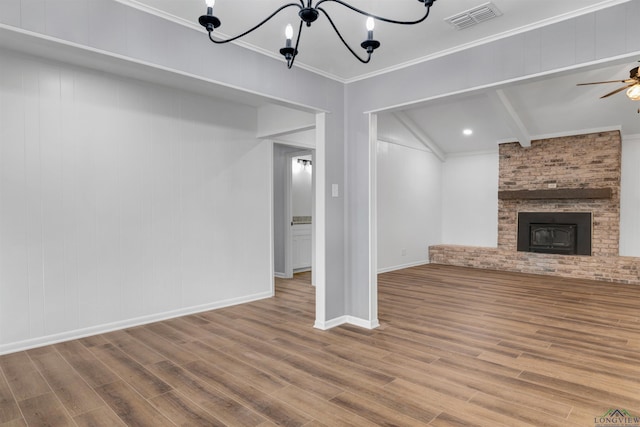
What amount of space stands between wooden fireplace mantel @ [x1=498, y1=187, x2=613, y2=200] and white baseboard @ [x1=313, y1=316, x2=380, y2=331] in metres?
5.03

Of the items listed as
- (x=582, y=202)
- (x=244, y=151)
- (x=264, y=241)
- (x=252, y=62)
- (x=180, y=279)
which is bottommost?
(x=180, y=279)

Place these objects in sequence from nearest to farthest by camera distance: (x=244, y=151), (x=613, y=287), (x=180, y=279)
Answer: (x=180, y=279) < (x=244, y=151) < (x=613, y=287)

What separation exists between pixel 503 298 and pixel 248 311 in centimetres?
341

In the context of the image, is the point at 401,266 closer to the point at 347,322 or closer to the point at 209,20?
the point at 347,322

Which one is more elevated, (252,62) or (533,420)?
(252,62)

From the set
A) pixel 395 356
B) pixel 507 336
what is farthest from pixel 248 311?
pixel 507 336

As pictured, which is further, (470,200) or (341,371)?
(470,200)

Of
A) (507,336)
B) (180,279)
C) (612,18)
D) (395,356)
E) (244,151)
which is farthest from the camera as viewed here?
(244,151)

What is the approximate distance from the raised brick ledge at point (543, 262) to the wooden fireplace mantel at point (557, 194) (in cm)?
106

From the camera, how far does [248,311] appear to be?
460cm

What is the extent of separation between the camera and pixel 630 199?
6820 mm

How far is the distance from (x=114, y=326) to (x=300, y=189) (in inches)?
180

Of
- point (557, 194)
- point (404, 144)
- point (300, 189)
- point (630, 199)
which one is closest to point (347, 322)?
point (300, 189)

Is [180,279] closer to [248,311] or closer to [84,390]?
[248,311]
